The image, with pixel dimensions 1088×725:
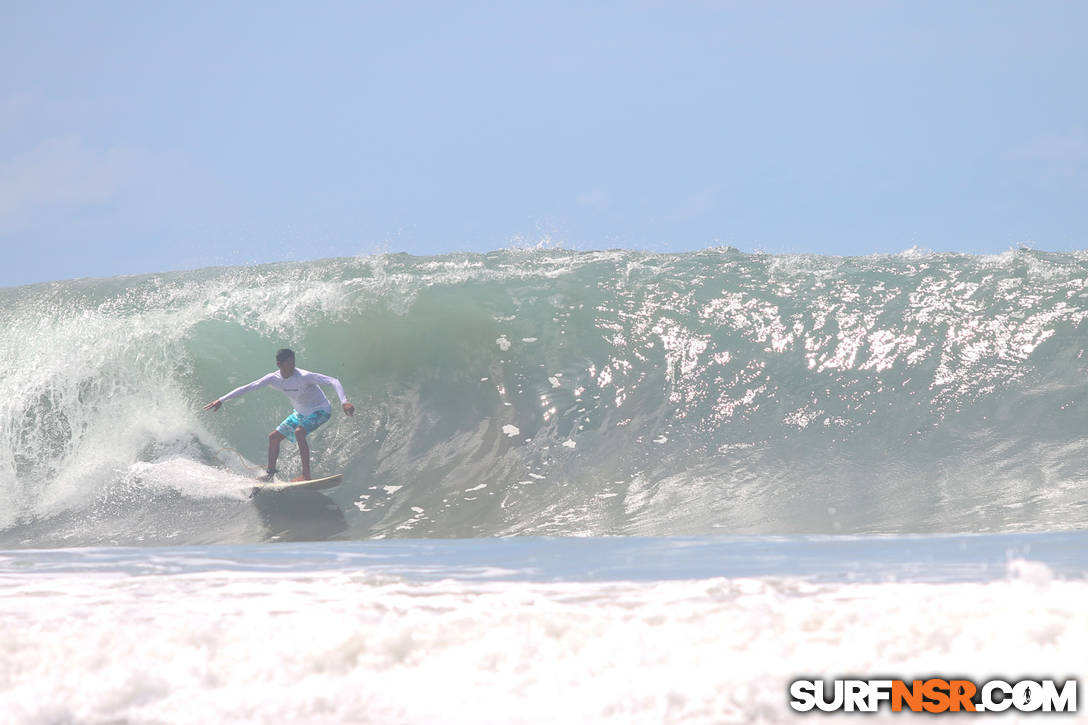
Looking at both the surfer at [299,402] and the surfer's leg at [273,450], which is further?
the surfer's leg at [273,450]

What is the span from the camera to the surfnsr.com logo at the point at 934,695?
7.65 ft

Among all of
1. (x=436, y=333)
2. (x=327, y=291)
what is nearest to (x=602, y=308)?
(x=436, y=333)

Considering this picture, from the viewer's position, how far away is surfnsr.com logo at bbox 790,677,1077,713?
91.8 inches

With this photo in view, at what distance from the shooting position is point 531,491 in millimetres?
8734

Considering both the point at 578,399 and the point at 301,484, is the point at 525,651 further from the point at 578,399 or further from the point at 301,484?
the point at 578,399

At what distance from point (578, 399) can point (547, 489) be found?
1689mm

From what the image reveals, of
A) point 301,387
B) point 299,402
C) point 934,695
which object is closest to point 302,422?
point 299,402

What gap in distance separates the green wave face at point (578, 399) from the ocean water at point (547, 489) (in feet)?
0.14

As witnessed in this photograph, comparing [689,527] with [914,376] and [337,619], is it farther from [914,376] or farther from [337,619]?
[337,619]

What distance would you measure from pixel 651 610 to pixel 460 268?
10750mm

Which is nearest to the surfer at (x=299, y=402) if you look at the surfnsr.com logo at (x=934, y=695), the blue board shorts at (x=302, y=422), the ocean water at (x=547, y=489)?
the blue board shorts at (x=302, y=422)

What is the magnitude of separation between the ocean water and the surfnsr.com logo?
0.22 feet

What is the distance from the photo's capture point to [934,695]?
2418 mm

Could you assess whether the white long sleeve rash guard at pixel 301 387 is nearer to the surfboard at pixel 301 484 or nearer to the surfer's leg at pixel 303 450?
the surfer's leg at pixel 303 450
